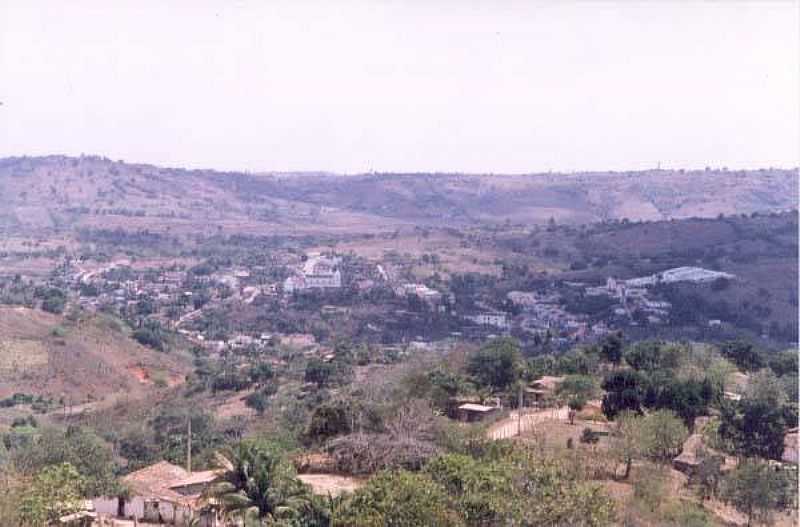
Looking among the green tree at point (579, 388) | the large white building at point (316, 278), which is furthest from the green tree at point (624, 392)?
the large white building at point (316, 278)

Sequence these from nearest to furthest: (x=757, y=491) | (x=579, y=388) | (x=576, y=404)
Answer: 1. (x=757, y=491)
2. (x=576, y=404)
3. (x=579, y=388)

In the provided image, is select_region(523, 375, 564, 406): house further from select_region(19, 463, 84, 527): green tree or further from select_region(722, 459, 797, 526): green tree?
select_region(19, 463, 84, 527): green tree

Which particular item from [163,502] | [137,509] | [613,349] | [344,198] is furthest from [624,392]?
[344,198]

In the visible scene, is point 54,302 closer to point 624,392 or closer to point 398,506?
point 624,392

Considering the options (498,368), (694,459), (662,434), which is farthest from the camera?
(498,368)

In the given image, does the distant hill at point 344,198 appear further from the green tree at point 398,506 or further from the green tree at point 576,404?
the green tree at point 398,506

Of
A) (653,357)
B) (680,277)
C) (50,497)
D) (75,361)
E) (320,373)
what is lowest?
(75,361)
